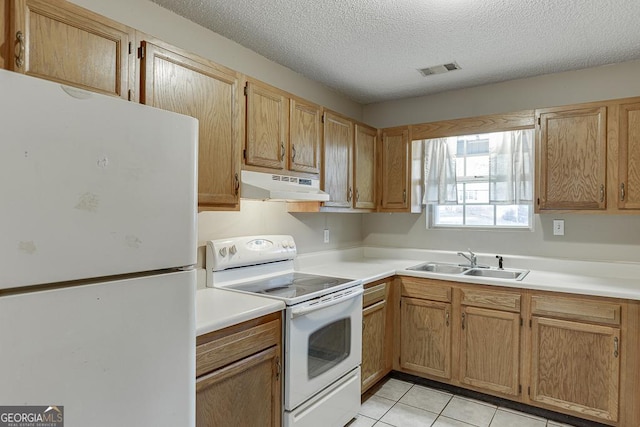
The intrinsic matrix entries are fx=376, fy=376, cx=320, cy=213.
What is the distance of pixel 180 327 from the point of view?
117 cm

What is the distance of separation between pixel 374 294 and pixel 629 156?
1.89 m

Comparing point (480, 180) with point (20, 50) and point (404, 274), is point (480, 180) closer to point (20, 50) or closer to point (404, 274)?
point (404, 274)

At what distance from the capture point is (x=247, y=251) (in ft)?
7.87

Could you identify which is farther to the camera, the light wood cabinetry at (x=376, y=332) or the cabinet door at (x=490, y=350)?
the light wood cabinetry at (x=376, y=332)

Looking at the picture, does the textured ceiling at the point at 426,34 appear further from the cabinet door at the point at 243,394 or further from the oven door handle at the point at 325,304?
the cabinet door at the point at 243,394

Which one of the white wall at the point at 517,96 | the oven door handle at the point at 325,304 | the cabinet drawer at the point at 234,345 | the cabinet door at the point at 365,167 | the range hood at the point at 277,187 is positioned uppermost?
the white wall at the point at 517,96

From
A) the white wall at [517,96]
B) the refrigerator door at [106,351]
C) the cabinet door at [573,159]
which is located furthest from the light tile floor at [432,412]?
the white wall at [517,96]

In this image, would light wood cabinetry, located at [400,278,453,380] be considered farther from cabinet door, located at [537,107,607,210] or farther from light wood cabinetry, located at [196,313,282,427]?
light wood cabinetry, located at [196,313,282,427]

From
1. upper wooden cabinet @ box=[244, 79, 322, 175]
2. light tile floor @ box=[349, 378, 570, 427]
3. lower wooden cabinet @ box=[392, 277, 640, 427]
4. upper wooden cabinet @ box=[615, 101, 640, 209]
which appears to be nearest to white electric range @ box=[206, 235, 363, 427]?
light tile floor @ box=[349, 378, 570, 427]

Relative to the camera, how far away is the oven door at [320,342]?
75.0 inches

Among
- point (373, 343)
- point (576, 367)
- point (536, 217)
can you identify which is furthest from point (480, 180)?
point (373, 343)

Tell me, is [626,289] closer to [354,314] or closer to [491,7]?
[354,314]

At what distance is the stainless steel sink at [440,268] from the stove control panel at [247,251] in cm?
114

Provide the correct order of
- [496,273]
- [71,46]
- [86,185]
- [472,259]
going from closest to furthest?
[86,185]
[71,46]
[496,273]
[472,259]
